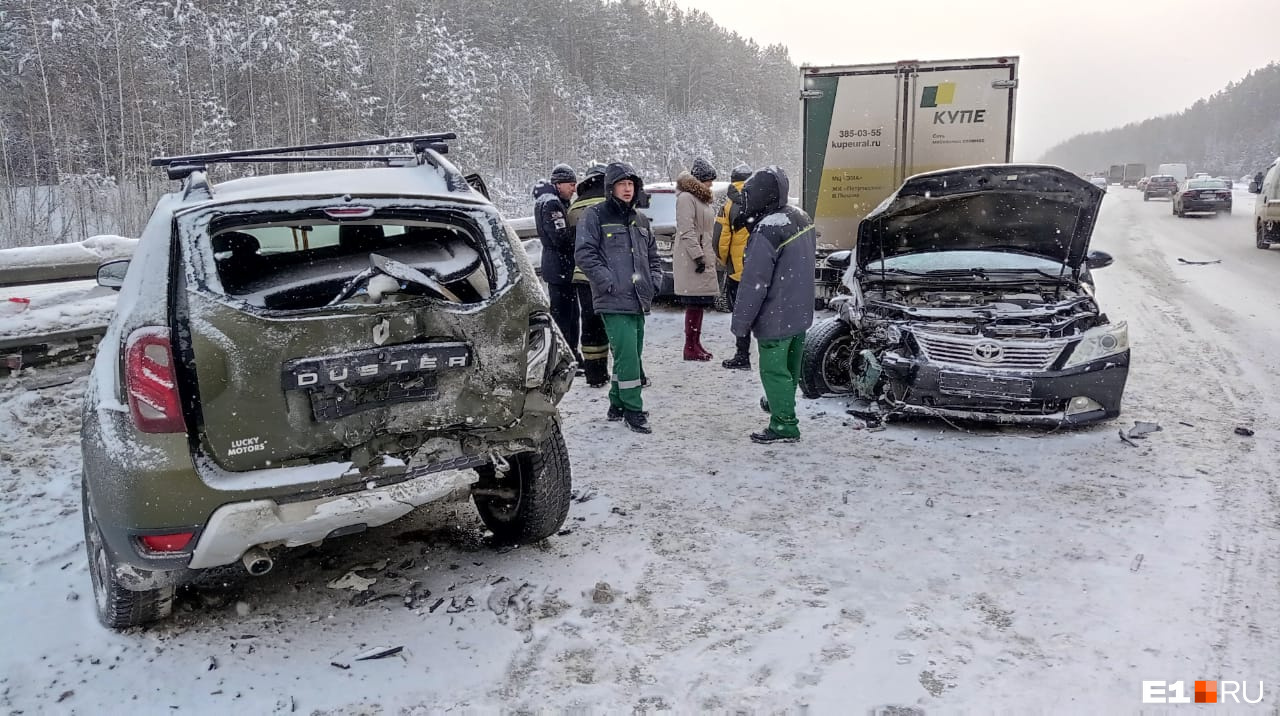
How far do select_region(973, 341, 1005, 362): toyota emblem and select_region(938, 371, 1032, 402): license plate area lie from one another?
0.46 feet

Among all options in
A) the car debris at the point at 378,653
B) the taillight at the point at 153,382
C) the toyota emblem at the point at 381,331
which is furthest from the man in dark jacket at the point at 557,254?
the taillight at the point at 153,382

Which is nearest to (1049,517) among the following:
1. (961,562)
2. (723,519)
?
(961,562)

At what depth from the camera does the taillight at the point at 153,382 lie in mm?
2588

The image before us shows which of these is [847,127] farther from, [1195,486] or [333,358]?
[333,358]

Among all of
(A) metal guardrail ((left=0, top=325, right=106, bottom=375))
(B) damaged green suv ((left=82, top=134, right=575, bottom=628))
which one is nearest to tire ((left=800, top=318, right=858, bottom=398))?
(B) damaged green suv ((left=82, top=134, right=575, bottom=628))

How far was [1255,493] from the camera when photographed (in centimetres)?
418

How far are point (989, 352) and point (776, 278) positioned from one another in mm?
1511

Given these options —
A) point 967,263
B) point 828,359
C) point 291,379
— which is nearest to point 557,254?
point 828,359

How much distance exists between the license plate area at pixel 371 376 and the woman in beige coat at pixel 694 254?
4792mm

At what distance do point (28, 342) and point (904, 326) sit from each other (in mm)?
6488

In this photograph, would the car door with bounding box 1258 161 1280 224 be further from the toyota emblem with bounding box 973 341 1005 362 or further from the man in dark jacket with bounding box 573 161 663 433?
the man in dark jacket with bounding box 573 161 663 433

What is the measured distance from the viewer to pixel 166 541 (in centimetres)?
264

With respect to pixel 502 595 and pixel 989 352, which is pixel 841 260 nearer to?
pixel 989 352

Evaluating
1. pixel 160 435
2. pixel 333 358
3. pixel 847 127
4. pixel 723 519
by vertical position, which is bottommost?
pixel 723 519
